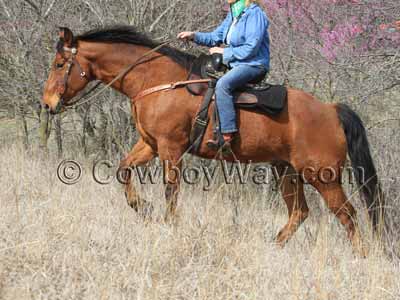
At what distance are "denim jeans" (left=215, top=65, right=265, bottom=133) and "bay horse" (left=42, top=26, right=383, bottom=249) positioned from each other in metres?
0.17

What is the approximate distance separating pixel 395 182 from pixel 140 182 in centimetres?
289

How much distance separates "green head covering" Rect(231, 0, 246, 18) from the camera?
574cm

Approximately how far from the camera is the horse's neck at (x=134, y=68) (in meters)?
6.00

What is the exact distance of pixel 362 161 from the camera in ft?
→ 19.7

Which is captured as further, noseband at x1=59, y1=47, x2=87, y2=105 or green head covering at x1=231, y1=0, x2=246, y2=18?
noseband at x1=59, y1=47, x2=87, y2=105

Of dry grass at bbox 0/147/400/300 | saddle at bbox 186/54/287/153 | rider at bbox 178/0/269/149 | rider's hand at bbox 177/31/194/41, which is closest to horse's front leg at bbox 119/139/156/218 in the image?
dry grass at bbox 0/147/400/300

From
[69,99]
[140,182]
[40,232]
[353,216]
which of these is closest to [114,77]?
[69,99]

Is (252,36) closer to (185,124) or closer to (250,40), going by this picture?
(250,40)

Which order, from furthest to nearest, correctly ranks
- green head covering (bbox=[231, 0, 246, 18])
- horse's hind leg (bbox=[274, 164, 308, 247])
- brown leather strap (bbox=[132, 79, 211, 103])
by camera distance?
1. horse's hind leg (bbox=[274, 164, 308, 247])
2. brown leather strap (bbox=[132, 79, 211, 103])
3. green head covering (bbox=[231, 0, 246, 18])

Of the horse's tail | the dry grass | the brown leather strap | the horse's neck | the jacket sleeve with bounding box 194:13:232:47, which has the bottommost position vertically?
the dry grass

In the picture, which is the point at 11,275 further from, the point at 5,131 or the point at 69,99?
the point at 5,131

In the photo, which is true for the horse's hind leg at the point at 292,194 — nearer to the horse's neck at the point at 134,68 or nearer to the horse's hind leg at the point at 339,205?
the horse's hind leg at the point at 339,205

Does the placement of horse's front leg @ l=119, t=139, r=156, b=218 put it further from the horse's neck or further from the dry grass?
the horse's neck

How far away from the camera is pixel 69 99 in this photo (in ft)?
20.2
